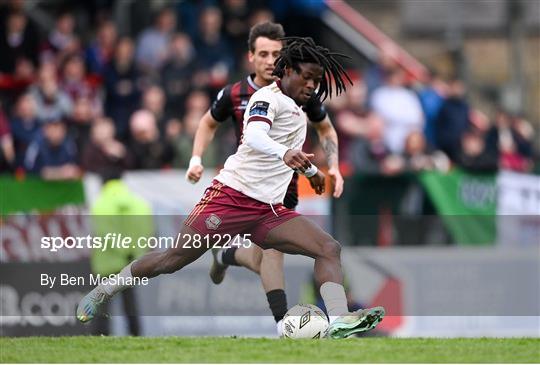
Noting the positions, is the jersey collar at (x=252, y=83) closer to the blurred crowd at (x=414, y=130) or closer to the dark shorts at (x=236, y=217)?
the dark shorts at (x=236, y=217)

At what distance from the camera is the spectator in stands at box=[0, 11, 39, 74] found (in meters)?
20.0

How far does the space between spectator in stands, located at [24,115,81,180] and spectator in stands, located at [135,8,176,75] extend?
2.71 metres

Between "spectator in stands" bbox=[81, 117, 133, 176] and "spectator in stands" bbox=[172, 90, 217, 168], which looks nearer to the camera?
"spectator in stands" bbox=[81, 117, 133, 176]

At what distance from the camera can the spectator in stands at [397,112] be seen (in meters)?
20.1

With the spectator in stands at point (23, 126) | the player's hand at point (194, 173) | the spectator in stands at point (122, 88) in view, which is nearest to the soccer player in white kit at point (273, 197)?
the player's hand at point (194, 173)

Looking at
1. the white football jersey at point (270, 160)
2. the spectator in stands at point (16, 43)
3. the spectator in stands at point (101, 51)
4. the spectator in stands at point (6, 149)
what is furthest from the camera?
the spectator in stands at point (101, 51)

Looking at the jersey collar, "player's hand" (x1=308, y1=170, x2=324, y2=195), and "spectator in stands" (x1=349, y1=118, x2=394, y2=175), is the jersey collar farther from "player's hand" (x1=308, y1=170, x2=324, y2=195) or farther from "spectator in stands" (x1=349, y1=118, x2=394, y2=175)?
"spectator in stands" (x1=349, y1=118, x2=394, y2=175)

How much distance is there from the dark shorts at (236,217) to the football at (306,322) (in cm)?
62

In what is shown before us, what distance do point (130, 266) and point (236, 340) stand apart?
101cm

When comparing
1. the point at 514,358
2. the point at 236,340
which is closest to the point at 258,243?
the point at 236,340

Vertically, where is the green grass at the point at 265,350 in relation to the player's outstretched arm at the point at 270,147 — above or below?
below

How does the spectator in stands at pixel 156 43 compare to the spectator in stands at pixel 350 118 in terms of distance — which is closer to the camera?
the spectator in stands at pixel 350 118

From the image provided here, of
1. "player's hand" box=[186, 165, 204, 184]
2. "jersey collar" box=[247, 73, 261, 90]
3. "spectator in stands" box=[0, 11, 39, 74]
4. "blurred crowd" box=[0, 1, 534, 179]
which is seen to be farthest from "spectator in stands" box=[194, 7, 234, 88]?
"player's hand" box=[186, 165, 204, 184]

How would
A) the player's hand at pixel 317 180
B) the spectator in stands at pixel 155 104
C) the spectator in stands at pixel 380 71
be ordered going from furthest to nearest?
the spectator in stands at pixel 380 71 → the spectator in stands at pixel 155 104 → the player's hand at pixel 317 180
